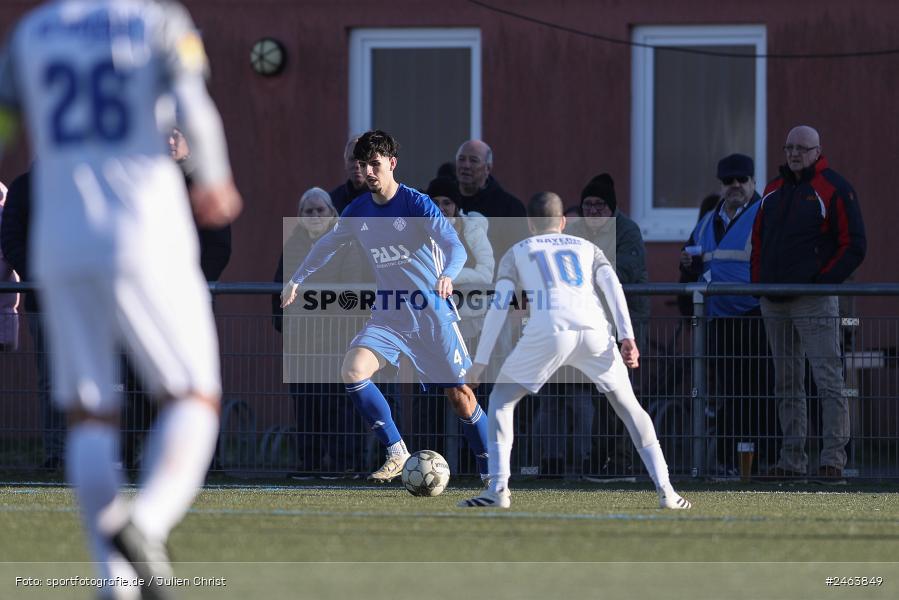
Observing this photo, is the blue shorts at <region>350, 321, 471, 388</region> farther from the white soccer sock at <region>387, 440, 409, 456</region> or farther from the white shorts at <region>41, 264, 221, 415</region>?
the white shorts at <region>41, 264, 221, 415</region>

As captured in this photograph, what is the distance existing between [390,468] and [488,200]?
2.46m

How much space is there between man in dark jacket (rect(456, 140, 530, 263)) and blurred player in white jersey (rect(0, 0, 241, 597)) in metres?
7.07

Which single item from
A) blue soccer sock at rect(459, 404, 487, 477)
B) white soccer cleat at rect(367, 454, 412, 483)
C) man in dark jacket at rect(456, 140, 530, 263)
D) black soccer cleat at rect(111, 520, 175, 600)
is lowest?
white soccer cleat at rect(367, 454, 412, 483)

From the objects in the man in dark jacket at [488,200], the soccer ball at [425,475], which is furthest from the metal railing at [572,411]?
the soccer ball at [425,475]

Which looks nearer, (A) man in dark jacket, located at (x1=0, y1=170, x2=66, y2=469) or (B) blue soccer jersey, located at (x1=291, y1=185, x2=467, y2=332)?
(B) blue soccer jersey, located at (x1=291, y1=185, x2=467, y2=332)

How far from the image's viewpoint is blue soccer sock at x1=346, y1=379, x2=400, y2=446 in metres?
10.7

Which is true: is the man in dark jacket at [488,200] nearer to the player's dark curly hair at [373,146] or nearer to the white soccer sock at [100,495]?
the player's dark curly hair at [373,146]

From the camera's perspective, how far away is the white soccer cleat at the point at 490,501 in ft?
30.0

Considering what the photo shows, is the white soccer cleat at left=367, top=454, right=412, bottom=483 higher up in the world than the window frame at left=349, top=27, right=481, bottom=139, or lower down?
lower down

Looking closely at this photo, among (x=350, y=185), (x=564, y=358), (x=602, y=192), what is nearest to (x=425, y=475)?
(x=564, y=358)

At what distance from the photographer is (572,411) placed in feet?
37.9

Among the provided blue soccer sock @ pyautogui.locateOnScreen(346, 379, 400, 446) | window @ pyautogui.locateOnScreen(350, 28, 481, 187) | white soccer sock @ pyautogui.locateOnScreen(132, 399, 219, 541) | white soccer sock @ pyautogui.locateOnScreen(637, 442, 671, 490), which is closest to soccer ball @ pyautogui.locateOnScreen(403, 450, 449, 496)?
blue soccer sock @ pyautogui.locateOnScreen(346, 379, 400, 446)

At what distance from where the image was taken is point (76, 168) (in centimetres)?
516

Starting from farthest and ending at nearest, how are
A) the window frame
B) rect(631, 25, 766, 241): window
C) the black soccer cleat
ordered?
the window frame
rect(631, 25, 766, 241): window
the black soccer cleat
